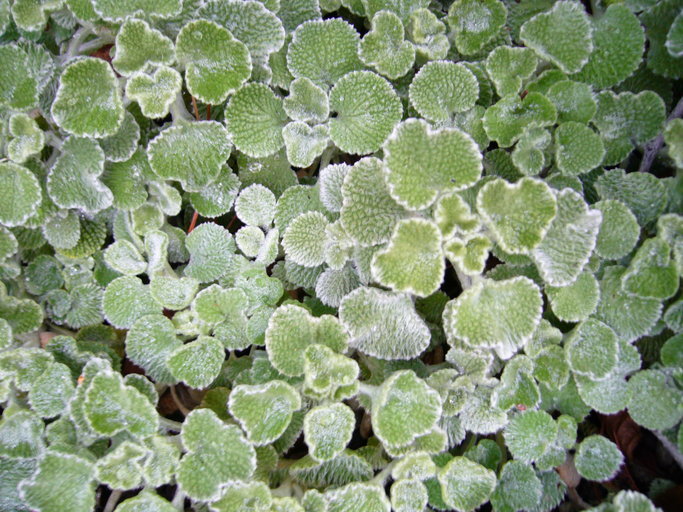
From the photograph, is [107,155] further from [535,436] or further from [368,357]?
[535,436]

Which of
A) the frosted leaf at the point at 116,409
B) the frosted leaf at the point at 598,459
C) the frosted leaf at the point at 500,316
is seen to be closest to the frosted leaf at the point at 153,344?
the frosted leaf at the point at 116,409

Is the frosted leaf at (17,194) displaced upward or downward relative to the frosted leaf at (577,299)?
downward

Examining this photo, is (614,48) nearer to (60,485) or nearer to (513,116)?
(513,116)

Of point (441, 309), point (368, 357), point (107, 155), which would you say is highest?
point (107, 155)

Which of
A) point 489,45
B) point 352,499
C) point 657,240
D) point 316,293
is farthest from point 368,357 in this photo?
point 489,45

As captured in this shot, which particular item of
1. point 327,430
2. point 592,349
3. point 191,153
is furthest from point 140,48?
point 592,349

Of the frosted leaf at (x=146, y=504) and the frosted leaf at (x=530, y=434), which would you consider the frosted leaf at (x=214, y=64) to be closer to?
the frosted leaf at (x=146, y=504)
